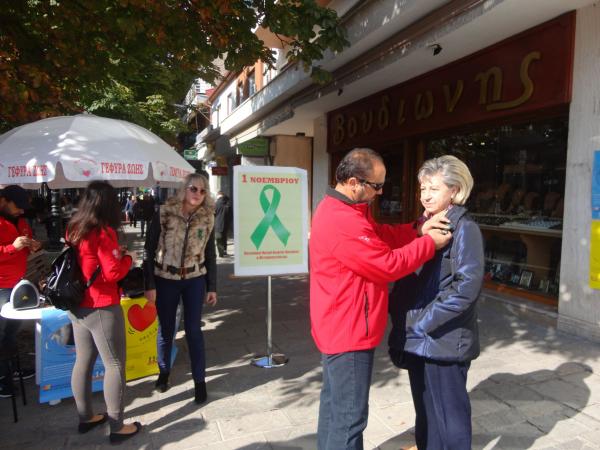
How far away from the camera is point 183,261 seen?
339 cm

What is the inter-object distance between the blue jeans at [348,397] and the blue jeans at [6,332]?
9.44 feet

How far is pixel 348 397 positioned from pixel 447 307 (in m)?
0.65

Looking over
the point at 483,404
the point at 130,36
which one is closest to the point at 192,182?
the point at 130,36

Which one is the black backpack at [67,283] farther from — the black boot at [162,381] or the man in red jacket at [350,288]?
the man in red jacket at [350,288]

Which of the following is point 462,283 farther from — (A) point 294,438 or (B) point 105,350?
(B) point 105,350

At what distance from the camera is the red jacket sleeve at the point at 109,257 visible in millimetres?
2723

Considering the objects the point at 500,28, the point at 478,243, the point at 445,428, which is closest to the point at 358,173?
the point at 478,243

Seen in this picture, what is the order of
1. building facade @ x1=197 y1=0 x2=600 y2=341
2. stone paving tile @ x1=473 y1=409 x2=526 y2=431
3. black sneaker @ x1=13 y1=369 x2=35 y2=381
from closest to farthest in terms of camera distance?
stone paving tile @ x1=473 y1=409 x2=526 y2=431, black sneaker @ x1=13 y1=369 x2=35 y2=381, building facade @ x1=197 y1=0 x2=600 y2=341

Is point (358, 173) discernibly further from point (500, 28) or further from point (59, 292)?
point (500, 28)

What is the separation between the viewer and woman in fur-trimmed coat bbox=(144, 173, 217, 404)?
338 centimetres

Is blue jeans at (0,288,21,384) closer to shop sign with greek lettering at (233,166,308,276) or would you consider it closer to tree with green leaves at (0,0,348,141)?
shop sign with greek lettering at (233,166,308,276)

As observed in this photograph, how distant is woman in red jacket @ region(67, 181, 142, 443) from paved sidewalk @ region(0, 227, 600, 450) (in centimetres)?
37

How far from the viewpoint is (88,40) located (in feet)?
18.5

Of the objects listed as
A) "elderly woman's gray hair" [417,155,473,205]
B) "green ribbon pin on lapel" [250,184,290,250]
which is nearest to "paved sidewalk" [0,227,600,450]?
"green ribbon pin on lapel" [250,184,290,250]
